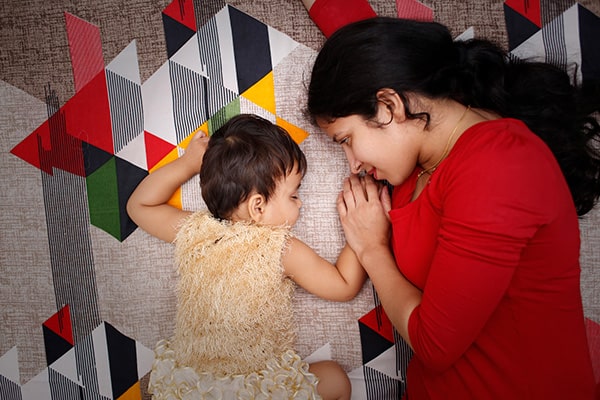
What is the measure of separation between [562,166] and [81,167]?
1354 mm

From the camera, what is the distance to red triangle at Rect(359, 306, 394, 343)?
55.7 inches

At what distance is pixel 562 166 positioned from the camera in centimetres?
110

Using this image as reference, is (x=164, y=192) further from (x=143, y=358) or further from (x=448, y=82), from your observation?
(x=448, y=82)

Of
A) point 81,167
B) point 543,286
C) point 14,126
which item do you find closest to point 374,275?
point 543,286

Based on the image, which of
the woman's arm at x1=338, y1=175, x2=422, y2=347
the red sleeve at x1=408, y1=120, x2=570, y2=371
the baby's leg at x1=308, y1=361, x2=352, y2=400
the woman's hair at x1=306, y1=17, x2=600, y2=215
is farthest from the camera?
the baby's leg at x1=308, y1=361, x2=352, y2=400

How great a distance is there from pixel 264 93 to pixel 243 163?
1.01 ft

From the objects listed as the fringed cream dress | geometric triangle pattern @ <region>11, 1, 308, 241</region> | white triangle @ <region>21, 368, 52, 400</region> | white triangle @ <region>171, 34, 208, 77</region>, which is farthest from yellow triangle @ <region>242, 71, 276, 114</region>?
white triangle @ <region>21, 368, 52, 400</region>

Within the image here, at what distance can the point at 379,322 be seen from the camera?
1418 millimetres

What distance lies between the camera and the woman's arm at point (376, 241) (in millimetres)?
1080

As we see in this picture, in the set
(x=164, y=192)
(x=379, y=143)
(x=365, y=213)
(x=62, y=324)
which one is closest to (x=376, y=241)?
(x=365, y=213)

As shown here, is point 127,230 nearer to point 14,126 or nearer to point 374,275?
point 14,126

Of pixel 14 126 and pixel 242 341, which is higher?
pixel 14 126

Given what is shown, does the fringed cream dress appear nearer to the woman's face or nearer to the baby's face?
the baby's face

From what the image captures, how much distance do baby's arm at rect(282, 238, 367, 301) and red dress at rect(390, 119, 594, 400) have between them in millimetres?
258
